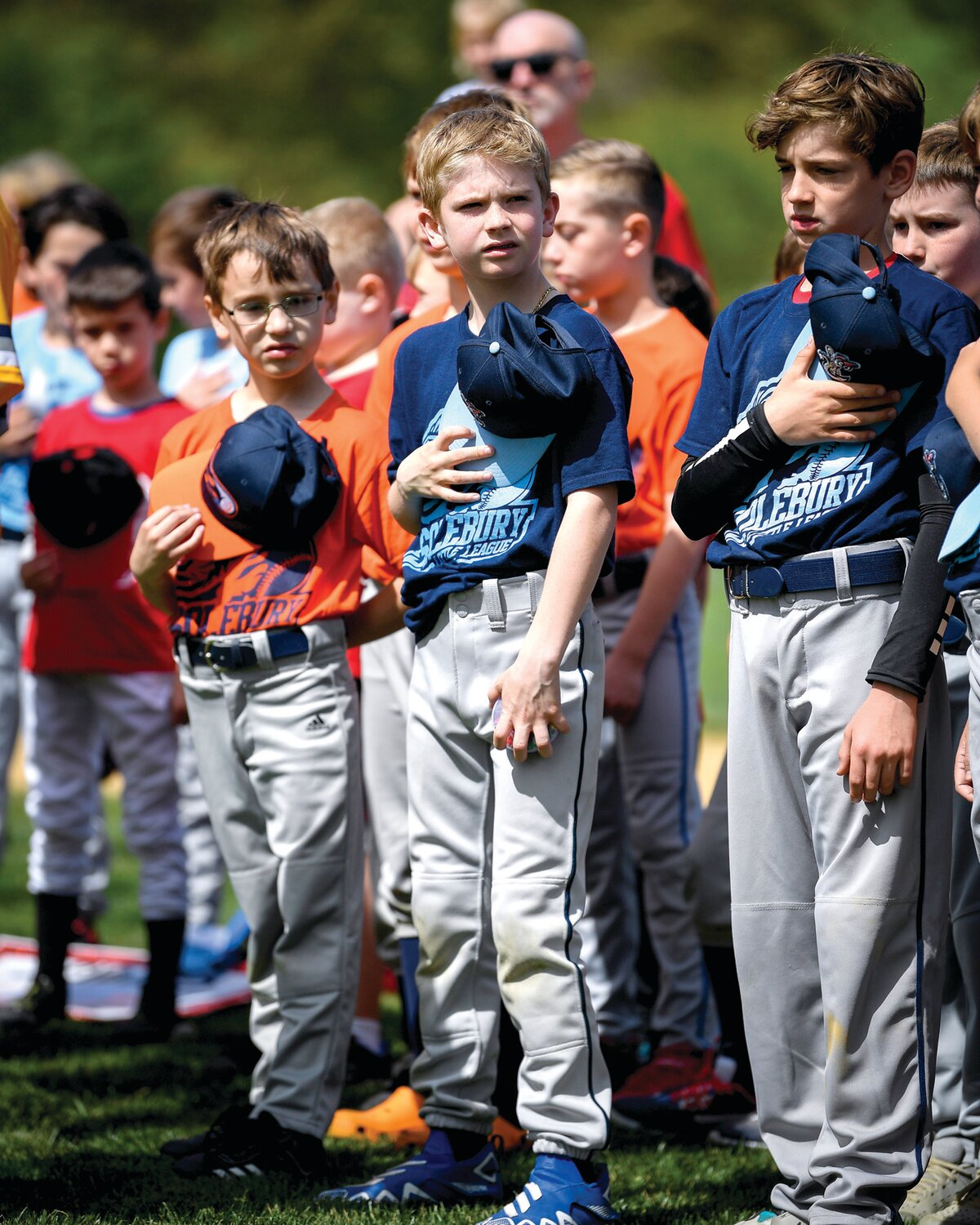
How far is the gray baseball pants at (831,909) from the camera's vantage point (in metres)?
2.43

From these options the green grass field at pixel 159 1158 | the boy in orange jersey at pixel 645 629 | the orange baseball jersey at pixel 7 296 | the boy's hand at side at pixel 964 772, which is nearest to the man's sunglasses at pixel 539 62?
the boy in orange jersey at pixel 645 629

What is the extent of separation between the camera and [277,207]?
3.35m

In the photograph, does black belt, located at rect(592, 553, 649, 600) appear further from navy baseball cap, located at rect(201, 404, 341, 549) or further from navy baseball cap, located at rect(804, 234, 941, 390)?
navy baseball cap, located at rect(804, 234, 941, 390)

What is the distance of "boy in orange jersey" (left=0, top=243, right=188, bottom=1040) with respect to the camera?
4.54m

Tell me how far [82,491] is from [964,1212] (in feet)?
10.1

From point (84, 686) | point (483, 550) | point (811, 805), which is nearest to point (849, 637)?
point (811, 805)

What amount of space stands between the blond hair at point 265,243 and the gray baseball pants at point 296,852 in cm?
75

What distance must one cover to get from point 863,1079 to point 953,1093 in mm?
582

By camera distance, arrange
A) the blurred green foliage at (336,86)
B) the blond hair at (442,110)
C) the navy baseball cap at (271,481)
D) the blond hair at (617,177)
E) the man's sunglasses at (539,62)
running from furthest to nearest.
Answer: the blurred green foliage at (336,86)
the man's sunglasses at (539,62)
the blond hair at (617,177)
the blond hair at (442,110)
the navy baseball cap at (271,481)

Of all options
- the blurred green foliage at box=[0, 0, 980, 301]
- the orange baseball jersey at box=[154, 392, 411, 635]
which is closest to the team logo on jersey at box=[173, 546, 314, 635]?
the orange baseball jersey at box=[154, 392, 411, 635]

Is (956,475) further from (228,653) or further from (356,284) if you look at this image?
(356,284)

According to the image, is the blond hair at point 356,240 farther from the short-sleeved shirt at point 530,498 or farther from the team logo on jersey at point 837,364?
the team logo on jersey at point 837,364

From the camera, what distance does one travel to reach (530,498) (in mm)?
2754

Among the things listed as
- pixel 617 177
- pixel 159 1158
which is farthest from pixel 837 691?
pixel 617 177
